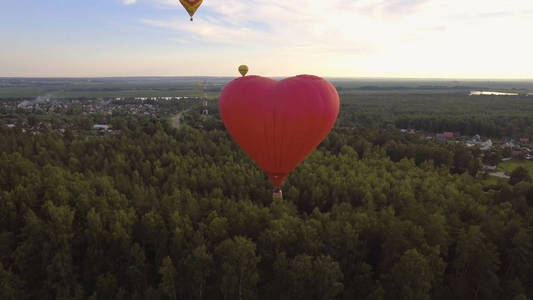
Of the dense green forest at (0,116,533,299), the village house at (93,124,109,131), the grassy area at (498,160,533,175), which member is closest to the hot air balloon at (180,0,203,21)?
the dense green forest at (0,116,533,299)

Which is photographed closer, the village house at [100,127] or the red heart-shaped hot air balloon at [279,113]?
the red heart-shaped hot air balloon at [279,113]

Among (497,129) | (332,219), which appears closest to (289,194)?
(332,219)

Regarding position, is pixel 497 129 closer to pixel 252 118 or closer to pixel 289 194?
pixel 289 194

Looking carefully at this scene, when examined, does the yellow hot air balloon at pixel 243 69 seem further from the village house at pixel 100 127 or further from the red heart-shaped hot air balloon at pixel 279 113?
the village house at pixel 100 127

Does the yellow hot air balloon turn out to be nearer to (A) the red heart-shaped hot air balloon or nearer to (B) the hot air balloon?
(A) the red heart-shaped hot air balloon

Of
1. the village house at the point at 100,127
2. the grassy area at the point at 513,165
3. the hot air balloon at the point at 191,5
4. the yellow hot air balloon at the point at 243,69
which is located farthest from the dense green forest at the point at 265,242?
the village house at the point at 100,127
